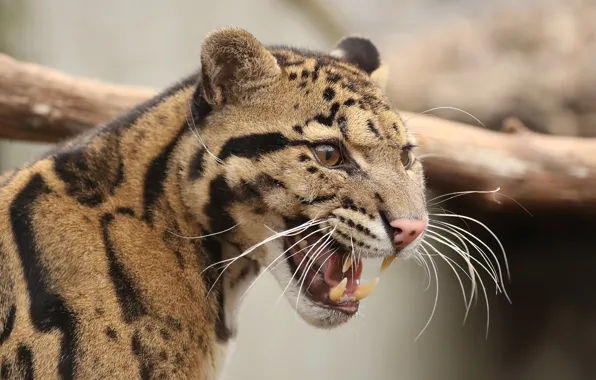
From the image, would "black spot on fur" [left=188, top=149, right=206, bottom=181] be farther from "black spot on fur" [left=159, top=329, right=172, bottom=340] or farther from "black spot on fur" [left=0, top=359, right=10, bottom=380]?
"black spot on fur" [left=0, top=359, right=10, bottom=380]

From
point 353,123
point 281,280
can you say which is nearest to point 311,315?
point 281,280

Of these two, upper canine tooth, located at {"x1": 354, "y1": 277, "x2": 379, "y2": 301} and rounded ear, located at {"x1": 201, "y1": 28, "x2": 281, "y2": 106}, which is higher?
rounded ear, located at {"x1": 201, "y1": 28, "x2": 281, "y2": 106}

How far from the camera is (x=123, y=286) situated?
8.94ft

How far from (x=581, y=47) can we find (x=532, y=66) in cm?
57

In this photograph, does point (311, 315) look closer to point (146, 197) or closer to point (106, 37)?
point (146, 197)

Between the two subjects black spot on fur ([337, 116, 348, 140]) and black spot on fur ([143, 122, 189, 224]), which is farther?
black spot on fur ([143, 122, 189, 224])

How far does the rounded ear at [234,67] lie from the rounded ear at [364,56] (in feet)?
2.10

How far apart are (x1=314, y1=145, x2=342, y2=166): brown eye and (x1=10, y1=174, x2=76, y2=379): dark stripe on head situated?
109 cm

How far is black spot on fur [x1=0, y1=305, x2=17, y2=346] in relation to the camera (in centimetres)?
259

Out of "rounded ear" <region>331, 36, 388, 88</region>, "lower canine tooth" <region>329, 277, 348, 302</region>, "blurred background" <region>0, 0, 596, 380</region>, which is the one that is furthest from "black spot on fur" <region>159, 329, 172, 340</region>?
"blurred background" <region>0, 0, 596, 380</region>

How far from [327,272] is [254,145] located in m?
0.62

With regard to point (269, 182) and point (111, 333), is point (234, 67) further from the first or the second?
point (111, 333)

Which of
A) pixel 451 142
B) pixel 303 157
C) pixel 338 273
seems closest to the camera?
pixel 303 157

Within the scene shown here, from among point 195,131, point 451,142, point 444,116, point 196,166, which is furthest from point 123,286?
point 444,116
